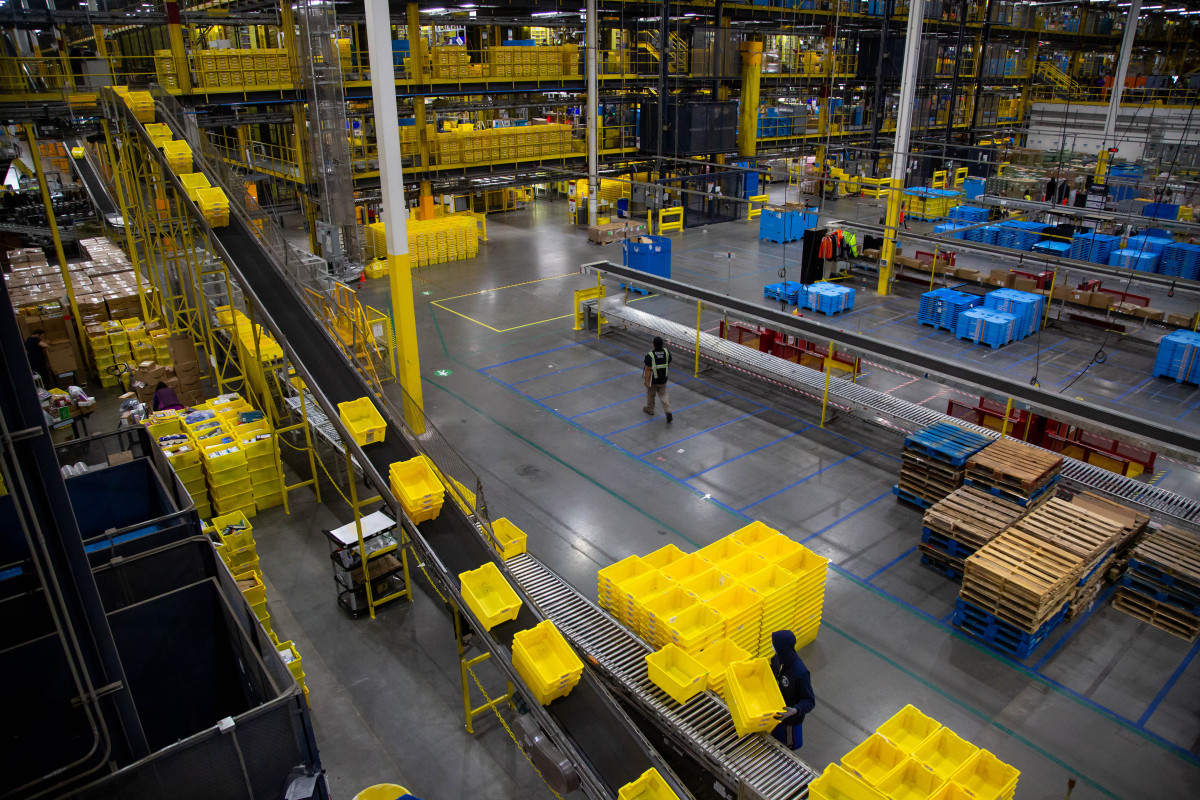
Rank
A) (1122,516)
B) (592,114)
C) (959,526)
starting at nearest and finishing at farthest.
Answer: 1. (959,526)
2. (1122,516)
3. (592,114)

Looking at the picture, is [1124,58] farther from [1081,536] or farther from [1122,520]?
[1081,536]

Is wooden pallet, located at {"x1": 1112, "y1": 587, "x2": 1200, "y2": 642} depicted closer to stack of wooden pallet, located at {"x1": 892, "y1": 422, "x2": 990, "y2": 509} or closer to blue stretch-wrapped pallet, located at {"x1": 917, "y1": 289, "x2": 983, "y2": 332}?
stack of wooden pallet, located at {"x1": 892, "y1": 422, "x2": 990, "y2": 509}

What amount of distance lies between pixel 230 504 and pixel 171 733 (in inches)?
194

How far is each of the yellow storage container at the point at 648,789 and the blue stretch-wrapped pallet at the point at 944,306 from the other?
1526cm

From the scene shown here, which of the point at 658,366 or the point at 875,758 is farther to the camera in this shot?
the point at 658,366

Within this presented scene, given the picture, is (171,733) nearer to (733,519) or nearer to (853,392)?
(733,519)

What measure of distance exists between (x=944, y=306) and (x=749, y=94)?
Answer: 49.7 feet

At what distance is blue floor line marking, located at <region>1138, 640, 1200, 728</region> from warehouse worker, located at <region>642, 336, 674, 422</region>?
7626 mm

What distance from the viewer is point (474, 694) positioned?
792 centimetres

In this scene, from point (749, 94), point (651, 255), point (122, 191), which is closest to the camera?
point (122, 191)

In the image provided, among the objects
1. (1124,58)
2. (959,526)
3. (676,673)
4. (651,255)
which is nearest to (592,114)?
(651,255)

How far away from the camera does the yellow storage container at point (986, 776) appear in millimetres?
5785

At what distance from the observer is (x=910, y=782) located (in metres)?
5.95

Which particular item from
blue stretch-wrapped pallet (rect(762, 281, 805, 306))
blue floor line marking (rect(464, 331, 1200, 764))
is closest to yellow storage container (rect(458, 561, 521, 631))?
blue floor line marking (rect(464, 331, 1200, 764))
